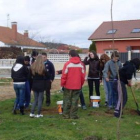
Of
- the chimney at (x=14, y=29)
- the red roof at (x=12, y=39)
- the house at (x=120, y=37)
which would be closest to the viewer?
the house at (x=120, y=37)

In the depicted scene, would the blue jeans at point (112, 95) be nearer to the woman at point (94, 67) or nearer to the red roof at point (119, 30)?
the woman at point (94, 67)

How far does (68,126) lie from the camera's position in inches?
313

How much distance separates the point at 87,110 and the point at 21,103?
202cm

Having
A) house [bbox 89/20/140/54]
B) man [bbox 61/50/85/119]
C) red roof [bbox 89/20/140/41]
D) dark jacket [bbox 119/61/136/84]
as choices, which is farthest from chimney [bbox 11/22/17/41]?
dark jacket [bbox 119/61/136/84]

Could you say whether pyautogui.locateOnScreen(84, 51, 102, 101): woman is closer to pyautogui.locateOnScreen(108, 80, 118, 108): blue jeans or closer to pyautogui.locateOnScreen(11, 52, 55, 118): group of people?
pyautogui.locateOnScreen(108, 80, 118, 108): blue jeans

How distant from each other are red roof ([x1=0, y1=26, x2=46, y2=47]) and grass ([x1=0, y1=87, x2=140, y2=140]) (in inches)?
1802

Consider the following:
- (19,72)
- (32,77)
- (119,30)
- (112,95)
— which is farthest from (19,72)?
(119,30)

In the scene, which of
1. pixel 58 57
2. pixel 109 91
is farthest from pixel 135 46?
pixel 109 91

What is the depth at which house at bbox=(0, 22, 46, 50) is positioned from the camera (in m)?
55.1

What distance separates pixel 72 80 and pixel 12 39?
4973cm

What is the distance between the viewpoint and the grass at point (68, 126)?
690 centimetres

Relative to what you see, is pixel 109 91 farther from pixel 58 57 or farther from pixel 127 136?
pixel 58 57

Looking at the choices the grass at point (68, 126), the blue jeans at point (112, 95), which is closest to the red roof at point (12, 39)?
the blue jeans at point (112, 95)

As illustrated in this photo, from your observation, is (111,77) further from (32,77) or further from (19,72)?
(19,72)
